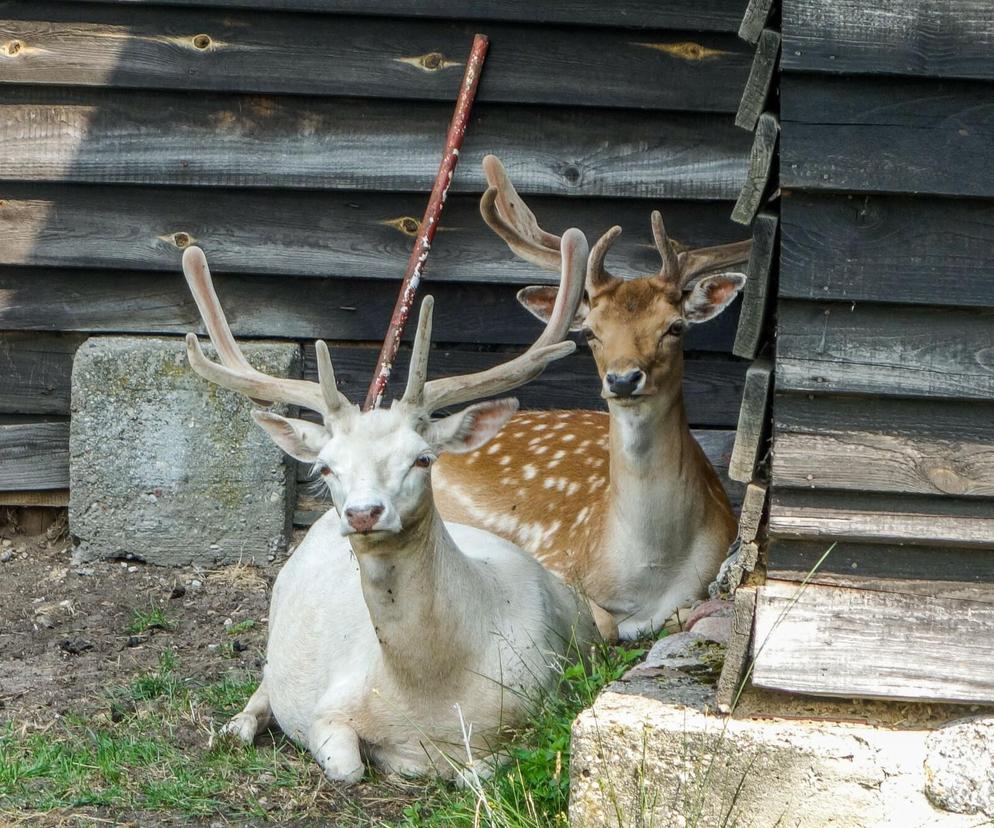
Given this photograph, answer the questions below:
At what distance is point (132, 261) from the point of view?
5.91 m

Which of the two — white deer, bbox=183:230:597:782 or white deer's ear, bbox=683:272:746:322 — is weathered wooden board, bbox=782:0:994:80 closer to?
white deer, bbox=183:230:597:782

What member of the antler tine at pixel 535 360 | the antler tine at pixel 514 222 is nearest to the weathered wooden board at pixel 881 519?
the antler tine at pixel 535 360

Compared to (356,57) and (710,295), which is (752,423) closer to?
(710,295)

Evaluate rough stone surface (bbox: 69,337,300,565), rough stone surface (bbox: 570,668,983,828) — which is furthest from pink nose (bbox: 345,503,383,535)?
rough stone surface (bbox: 69,337,300,565)

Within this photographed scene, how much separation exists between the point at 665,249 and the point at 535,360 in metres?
0.99

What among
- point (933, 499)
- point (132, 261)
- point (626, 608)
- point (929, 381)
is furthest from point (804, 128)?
point (132, 261)

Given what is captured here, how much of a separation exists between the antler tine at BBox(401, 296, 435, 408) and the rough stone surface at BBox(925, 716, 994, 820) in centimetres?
159

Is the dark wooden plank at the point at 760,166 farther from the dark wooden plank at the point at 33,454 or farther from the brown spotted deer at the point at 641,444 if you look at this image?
the dark wooden plank at the point at 33,454

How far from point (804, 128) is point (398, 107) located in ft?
9.47

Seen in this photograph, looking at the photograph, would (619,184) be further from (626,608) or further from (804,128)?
(804,128)

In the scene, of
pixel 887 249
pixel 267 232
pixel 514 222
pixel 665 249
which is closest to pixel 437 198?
pixel 514 222

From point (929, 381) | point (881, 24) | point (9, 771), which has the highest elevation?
point (881, 24)

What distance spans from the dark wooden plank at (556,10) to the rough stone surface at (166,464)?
1343 millimetres

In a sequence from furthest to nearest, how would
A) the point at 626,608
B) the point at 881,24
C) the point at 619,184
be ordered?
the point at 619,184 < the point at 626,608 < the point at 881,24
